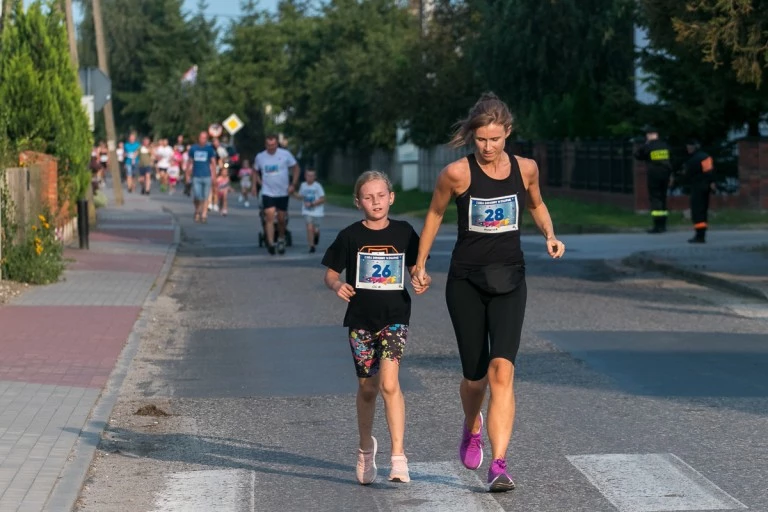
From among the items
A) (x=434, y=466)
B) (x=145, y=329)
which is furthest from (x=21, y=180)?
(x=434, y=466)

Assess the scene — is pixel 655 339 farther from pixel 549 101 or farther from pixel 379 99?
pixel 379 99

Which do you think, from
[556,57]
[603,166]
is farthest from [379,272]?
[556,57]

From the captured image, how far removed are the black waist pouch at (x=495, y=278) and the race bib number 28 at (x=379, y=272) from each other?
1.16ft

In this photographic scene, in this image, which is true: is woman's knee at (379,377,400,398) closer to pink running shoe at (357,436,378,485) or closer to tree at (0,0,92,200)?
pink running shoe at (357,436,378,485)

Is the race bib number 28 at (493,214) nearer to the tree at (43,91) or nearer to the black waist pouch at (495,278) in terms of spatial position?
the black waist pouch at (495,278)

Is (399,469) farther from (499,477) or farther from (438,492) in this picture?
(499,477)

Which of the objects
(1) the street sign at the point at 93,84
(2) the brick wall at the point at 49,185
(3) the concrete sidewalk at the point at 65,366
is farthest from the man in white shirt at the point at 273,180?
(1) the street sign at the point at 93,84

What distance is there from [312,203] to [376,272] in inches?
632

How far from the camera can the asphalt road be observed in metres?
7.47

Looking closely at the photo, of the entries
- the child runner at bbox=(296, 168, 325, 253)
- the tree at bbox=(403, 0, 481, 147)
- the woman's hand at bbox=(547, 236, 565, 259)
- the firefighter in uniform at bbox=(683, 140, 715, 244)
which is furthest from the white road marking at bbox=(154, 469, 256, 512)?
the tree at bbox=(403, 0, 481, 147)

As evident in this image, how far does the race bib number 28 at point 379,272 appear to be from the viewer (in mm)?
7496

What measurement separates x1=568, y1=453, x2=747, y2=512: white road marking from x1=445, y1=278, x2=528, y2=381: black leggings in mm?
791

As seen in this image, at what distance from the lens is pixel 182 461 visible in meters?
8.44

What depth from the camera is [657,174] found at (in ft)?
90.0
